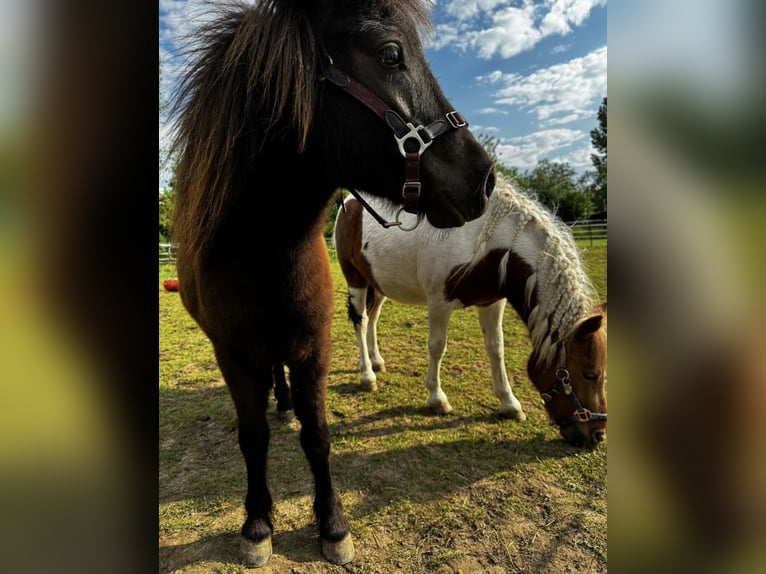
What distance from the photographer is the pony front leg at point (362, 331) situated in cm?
A: 408

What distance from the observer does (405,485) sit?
2.62 metres

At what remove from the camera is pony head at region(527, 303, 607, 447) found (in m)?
2.48

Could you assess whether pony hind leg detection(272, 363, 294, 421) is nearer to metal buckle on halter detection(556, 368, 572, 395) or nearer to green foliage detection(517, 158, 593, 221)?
metal buckle on halter detection(556, 368, 572, 395)

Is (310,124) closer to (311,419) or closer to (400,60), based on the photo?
(400,60)

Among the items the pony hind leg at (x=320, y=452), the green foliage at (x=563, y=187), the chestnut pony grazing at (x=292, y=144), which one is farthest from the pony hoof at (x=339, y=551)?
the green foliage at (x=563, y=187)

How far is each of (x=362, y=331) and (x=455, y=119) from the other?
3.14 m

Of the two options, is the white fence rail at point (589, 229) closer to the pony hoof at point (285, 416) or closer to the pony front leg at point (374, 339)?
the pony front leg at point (374, 339)

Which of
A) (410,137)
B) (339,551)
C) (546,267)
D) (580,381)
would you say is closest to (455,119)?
(410,137)
